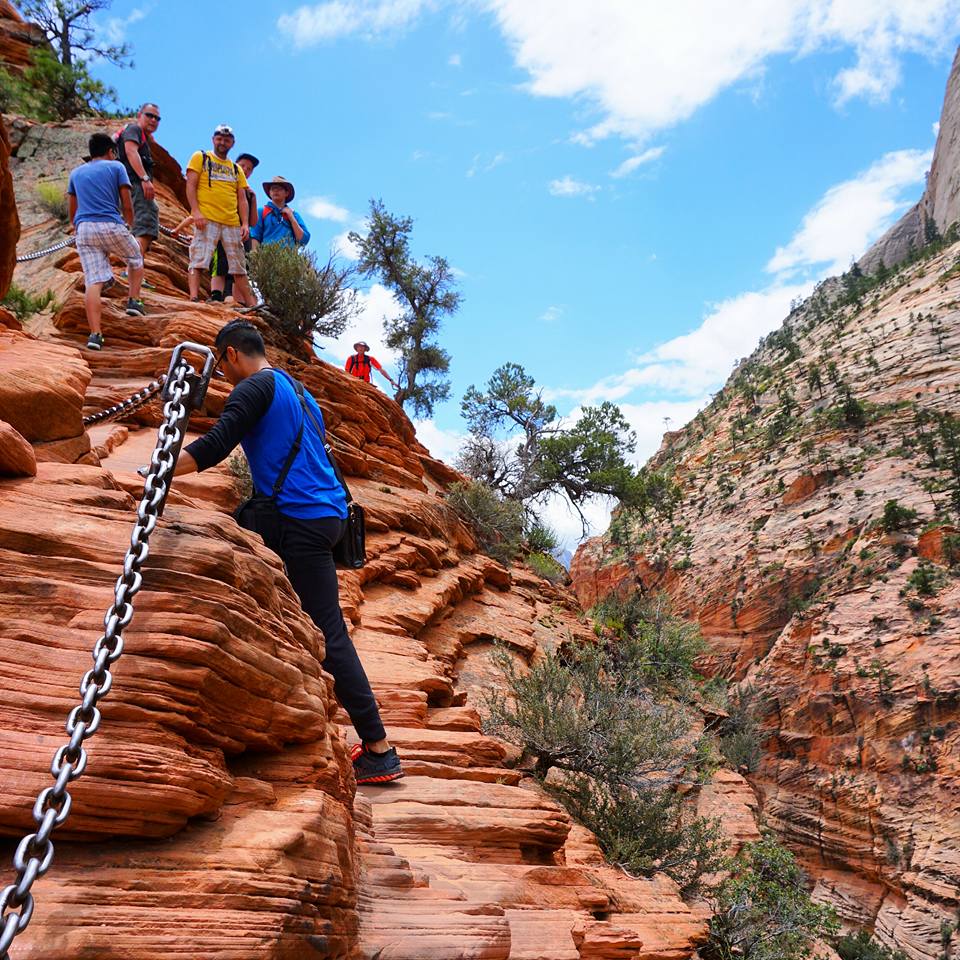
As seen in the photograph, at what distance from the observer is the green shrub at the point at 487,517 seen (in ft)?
42.1

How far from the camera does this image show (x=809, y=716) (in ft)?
98.2

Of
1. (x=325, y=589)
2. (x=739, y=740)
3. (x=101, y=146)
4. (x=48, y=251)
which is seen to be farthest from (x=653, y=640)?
(x=48, y=251)

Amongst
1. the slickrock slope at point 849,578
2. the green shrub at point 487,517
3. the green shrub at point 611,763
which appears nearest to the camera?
the green shrub at point 611,763

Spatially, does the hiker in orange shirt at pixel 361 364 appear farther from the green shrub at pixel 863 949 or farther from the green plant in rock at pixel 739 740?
the green shrub at pixel 863 949

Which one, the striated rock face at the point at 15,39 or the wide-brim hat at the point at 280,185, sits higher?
the striated rock face at the point at 15,39

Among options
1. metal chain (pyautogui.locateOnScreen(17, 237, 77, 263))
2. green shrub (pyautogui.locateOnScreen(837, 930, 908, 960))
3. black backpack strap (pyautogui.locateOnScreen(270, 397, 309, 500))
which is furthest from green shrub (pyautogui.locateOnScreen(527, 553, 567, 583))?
green shrub (pyautogui.locateOnScreen(837, 930, 908, 960))

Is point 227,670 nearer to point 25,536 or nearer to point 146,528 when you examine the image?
point 146,528

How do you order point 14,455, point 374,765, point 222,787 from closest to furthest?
point 222,787 < point 14,455 < point 374,765

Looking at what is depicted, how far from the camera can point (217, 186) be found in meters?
8.87

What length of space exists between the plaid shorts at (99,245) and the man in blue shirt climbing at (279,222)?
3.53 metres

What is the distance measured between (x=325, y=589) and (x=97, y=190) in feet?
18.9

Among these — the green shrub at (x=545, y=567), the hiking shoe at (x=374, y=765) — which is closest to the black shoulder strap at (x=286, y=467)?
the hiking shoe at (x=374, y=765)

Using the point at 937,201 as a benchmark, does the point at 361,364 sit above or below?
below

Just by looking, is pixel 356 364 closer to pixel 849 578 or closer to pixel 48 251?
pixel 48 251
